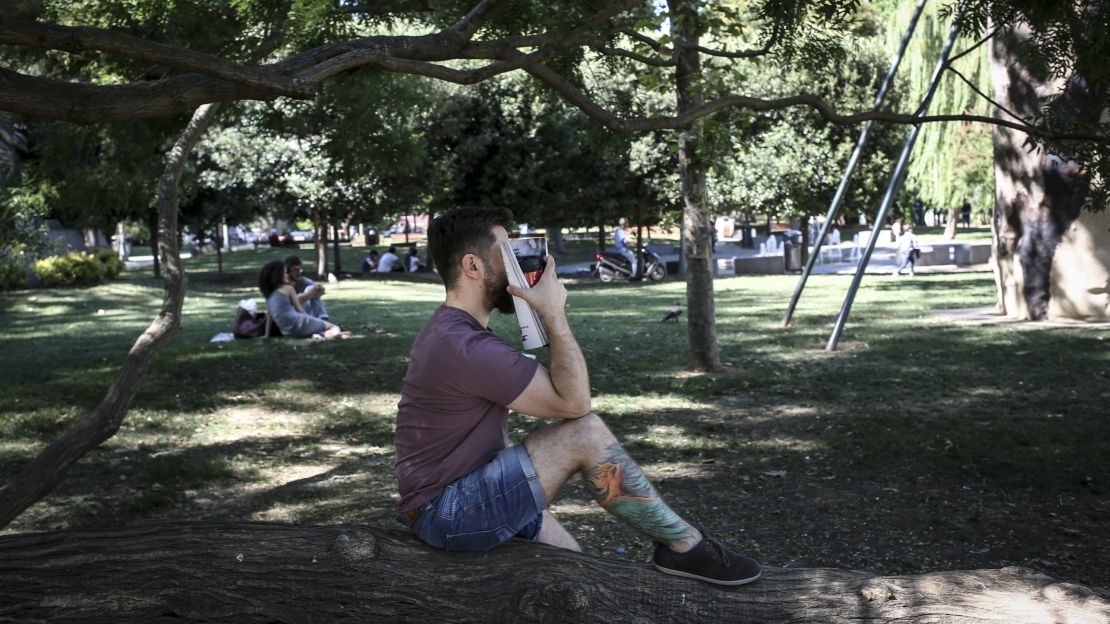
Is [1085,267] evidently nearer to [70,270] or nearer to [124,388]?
[124,388]

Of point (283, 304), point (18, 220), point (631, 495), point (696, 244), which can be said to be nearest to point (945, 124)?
point (696, 244)

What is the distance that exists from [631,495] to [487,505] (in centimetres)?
47

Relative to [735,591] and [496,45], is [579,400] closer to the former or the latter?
[735,591]

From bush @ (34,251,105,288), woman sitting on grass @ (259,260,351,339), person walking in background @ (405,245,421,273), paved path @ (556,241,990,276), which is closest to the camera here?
woman sitting on grass @ (259,260,351,339)

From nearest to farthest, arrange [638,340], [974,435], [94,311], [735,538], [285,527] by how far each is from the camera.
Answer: [285,527] → [735,538] → [974,435] → [638,340] → [94,311]

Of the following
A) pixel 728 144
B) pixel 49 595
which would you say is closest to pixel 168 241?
pixel 728 144

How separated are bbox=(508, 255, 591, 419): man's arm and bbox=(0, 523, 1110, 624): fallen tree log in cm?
49

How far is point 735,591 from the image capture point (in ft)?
11.6

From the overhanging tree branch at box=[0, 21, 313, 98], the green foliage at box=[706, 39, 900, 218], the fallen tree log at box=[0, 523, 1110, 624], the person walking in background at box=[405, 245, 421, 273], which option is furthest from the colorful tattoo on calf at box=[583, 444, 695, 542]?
the person walking in background at box=[405, 245, 421, 273]

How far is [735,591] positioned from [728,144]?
20.0ft

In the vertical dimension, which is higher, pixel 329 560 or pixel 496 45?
pixel 496 45

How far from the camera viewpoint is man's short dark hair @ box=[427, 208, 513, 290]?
3670mm

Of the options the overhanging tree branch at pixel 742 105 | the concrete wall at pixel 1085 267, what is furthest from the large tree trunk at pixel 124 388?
the concrete wall at pixel 1085 267

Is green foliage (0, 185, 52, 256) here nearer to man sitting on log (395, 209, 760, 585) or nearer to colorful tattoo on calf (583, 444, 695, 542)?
man sitting on log (395, 209, 760, 585)
